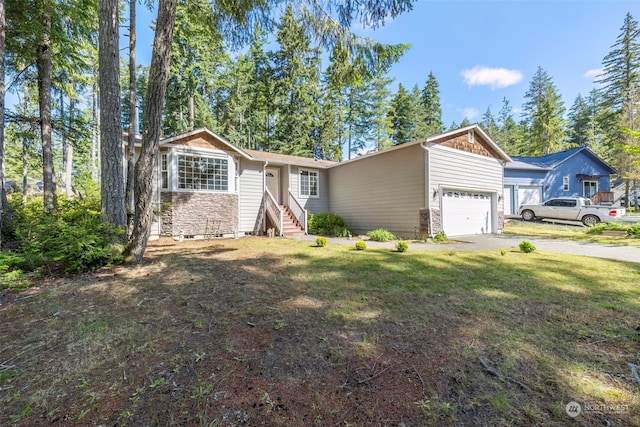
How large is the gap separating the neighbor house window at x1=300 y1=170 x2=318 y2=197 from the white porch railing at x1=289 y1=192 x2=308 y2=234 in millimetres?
1071

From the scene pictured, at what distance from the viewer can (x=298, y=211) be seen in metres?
12.7

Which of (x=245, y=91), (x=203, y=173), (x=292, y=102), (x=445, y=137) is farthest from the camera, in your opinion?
(x=245, y=91)

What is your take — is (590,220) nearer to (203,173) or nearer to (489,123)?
(203,173)

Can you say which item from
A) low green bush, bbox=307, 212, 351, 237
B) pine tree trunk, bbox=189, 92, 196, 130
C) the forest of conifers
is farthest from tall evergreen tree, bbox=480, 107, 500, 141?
pine tree trunk, bbox=189, 92, 196, 130

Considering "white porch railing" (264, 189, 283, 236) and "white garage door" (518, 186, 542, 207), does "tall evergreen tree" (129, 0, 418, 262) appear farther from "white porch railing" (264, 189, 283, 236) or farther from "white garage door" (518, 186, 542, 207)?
"white garage door" (518, 186, 542, 207)

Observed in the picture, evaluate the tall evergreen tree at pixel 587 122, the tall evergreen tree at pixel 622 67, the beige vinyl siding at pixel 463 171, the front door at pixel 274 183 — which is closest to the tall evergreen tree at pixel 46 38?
the front door at pixel 274 183

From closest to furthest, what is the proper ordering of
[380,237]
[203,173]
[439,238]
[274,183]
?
[439,238], [380,237], [203,173], [274,183]

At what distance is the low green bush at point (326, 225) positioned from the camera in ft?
42.0

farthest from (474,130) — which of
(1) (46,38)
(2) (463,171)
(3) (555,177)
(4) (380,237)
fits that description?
(1) (46,38)

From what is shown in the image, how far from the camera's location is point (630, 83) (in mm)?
27016

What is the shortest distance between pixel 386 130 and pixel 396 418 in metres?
27.1

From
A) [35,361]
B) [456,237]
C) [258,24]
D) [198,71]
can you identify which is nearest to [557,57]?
[456,237]

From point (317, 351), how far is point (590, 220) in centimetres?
1827

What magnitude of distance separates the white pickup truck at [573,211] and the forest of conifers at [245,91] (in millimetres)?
5535
